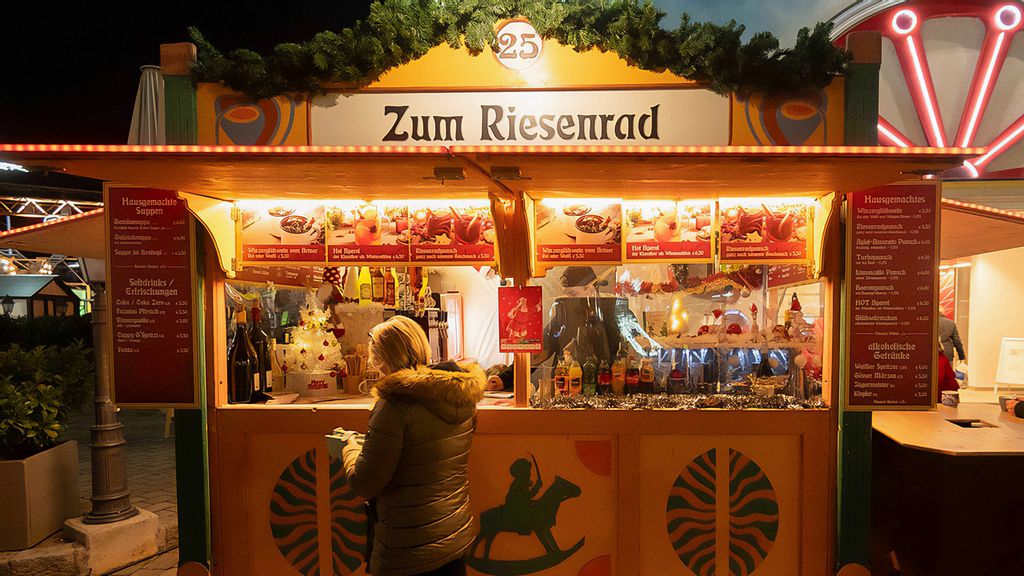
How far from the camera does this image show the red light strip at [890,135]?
9.02 metres

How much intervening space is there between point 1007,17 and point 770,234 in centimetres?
921

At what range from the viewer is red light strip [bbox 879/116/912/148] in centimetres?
902

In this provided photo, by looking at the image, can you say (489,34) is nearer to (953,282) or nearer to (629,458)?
(629,458)

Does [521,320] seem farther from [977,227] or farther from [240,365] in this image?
[977,227]

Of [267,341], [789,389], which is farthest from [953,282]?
[267,341]

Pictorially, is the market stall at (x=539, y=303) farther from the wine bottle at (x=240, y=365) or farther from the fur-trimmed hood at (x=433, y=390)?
the fur-trimmed hood at (x=433, y=390)

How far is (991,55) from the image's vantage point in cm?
901

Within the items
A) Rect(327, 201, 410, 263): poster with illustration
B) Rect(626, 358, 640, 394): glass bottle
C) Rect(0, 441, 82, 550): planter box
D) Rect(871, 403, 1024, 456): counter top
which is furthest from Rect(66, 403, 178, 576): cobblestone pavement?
Rect(871, 403, 1024, 456): counter top

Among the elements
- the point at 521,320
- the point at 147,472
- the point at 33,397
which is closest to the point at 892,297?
the point at 521,320

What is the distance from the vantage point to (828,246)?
3633 millimetres

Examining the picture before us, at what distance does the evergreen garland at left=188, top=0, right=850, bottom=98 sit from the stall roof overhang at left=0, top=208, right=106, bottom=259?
4.97ft

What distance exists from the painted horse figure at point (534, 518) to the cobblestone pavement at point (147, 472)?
306 cm

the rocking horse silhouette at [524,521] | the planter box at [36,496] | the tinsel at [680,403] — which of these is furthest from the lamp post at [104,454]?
the tinsel at [680,403]

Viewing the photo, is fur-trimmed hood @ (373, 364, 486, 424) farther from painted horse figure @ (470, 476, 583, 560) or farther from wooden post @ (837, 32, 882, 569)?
wooden post @ (837, 32, 882, 569)
